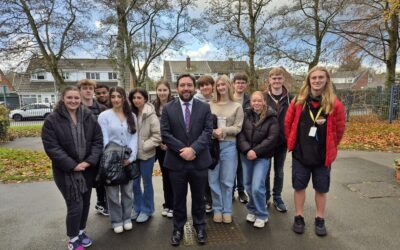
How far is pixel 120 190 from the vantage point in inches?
149

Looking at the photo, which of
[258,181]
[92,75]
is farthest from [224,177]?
[92,75]

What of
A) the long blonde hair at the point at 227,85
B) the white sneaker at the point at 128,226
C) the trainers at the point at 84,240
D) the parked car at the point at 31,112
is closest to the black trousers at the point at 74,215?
the trainers at the point at 84,240

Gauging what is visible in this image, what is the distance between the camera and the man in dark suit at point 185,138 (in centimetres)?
338

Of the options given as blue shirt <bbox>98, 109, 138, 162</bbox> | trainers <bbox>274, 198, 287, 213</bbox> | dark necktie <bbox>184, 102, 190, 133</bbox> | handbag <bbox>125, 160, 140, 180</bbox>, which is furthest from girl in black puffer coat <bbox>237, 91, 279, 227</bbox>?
blue shirt <bbox>98, 109, 138, 162</bbox>

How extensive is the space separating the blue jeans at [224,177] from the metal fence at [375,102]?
13485 millimetres

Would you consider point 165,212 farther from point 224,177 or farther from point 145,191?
point 224,177

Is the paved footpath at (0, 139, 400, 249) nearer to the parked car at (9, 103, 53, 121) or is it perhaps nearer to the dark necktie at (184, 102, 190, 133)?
the dark necktie at (184, 102, 190, 133)

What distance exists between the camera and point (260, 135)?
379 cm

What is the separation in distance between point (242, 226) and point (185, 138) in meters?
1.50

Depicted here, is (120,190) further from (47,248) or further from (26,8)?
(26,8)

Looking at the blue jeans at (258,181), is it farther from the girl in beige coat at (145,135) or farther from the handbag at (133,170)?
the handbag at (133,170)

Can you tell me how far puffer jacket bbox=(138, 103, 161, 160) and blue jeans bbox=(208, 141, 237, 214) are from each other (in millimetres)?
860

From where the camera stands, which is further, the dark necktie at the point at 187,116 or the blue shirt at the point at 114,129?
the blue shirt at the point at 114,129

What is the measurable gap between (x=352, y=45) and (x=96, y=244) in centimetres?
1808
